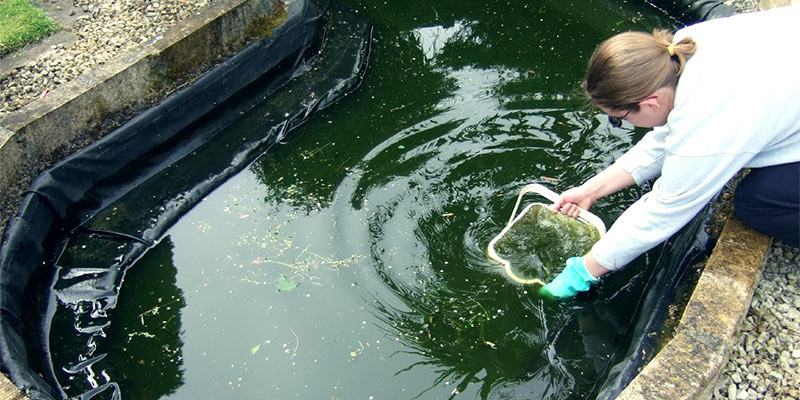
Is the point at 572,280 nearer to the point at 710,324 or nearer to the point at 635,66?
the point at 710,324

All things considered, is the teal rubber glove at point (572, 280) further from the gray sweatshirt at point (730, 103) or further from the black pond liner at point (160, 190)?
the gray sweatshirt at point (730, 103)

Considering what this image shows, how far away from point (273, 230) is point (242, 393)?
95cm

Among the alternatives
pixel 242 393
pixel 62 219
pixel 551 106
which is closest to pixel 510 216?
pixel 551 106

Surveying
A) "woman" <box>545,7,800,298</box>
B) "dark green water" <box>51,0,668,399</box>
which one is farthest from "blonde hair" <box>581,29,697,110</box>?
"dark green water" <box>51,0,668,399</box>

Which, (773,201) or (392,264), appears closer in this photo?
(773,201)

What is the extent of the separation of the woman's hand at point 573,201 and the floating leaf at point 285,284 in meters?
1.40

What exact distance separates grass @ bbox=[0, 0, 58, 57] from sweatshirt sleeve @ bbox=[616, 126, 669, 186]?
3.80 m

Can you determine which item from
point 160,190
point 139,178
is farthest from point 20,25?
point 160,190

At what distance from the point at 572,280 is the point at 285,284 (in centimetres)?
145

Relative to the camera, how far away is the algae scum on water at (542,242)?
3055mm

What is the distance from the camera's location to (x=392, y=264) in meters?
3.16

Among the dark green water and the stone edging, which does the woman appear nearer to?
the stone edging

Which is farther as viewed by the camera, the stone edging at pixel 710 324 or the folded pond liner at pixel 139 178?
the folded pond liner at pixel 139 178

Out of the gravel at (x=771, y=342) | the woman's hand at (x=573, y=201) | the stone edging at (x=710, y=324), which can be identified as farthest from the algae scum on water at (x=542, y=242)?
the gravel at (x=771, y=342)
